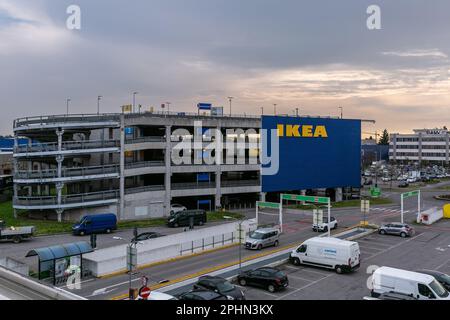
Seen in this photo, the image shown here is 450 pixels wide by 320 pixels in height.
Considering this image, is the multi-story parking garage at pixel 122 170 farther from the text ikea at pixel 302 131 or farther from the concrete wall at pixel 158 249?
the concrete wall at pixel 158 249

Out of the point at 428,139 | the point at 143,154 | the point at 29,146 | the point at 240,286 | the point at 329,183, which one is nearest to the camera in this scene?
the point at 240,286

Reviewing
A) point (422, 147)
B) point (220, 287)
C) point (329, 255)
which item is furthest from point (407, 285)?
point (422, 147)

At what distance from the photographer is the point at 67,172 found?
169 feet

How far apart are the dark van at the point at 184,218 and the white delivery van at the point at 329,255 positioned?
20.1 meters

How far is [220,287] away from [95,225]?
2494cm

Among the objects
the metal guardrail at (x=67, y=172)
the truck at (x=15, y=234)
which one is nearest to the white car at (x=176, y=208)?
the metal guardrail at (x=67, y=172)

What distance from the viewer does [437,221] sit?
2016 inches

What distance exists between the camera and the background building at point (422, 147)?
542ft

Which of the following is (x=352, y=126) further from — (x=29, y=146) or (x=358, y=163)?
(x=29, y=146)

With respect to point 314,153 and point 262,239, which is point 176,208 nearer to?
point 262,239

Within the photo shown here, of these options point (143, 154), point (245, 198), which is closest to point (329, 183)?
point (245, 198)

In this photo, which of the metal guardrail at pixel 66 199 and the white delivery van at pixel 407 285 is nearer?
the white delivery van at pixel 407 285

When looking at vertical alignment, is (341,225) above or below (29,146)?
below

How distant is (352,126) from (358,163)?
22.3 feet
